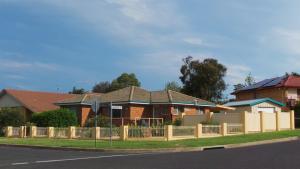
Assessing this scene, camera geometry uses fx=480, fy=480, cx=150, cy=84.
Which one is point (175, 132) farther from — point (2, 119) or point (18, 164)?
point (2, 119)

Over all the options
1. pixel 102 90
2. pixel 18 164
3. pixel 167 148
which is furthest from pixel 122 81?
pixel 18 164

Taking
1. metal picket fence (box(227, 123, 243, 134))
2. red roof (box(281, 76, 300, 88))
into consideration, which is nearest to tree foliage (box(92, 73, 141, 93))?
red roof (box(281, 76, 300, 88))

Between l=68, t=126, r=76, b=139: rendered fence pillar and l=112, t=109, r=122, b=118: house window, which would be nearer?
l=68, t=126, r=76, b=139: rendered fence pillar

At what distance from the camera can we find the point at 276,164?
15.5m

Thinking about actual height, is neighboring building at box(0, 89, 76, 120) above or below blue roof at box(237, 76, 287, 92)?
below

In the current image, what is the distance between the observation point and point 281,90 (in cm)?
5941

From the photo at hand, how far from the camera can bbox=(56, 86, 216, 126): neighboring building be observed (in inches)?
1735

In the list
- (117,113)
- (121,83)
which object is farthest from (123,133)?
(121,83)

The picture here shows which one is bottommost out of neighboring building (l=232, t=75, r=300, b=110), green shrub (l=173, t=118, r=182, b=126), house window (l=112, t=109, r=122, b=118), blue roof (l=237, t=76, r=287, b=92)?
green shrub (l=173, t=118, r=182, b=126)

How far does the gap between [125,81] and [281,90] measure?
35507 mm

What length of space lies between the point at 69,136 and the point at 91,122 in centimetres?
598

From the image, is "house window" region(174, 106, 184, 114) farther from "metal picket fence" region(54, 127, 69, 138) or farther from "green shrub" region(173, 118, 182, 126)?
"metal picket fence" region(54, 127, 69, 138)

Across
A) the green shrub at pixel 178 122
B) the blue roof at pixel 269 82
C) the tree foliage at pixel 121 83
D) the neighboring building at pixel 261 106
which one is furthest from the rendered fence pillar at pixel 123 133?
the tree foliage at pixel 121 83

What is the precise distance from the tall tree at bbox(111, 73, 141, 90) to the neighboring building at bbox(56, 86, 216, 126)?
38.4m
